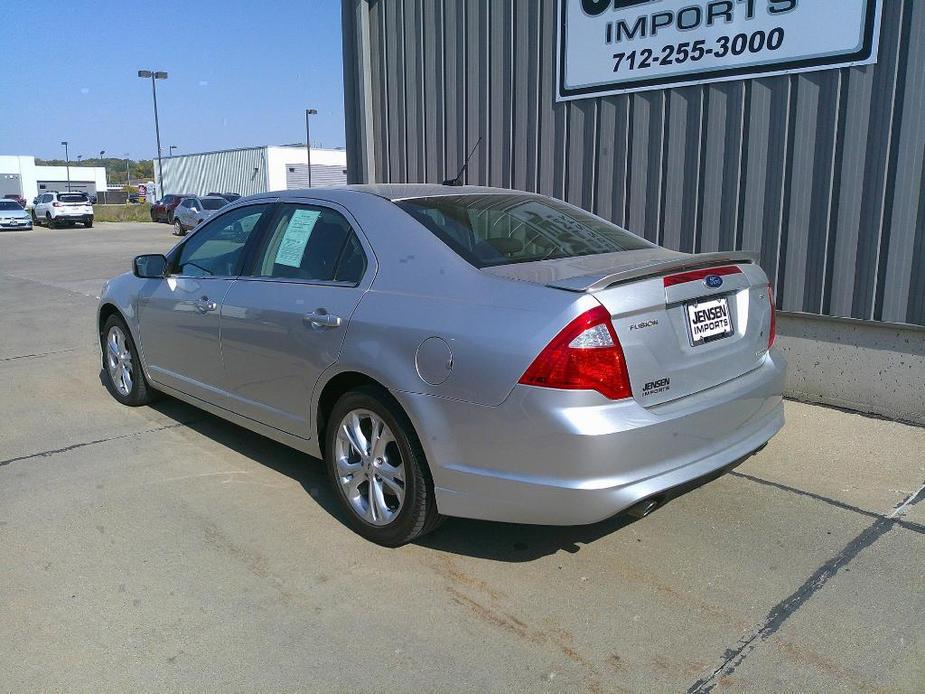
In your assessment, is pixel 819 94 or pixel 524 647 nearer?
pixel 524 647

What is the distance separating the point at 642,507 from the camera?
295 cm

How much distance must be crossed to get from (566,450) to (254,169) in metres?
49.4

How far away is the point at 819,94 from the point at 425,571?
4093mm

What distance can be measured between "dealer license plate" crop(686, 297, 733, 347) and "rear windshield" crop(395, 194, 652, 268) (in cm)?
66

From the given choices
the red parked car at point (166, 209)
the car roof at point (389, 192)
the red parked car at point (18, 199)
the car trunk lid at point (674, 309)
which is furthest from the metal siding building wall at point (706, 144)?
the red parked car at point (18, 199)

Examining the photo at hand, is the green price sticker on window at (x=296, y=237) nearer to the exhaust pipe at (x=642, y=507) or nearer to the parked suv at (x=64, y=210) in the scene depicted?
the exhaust pipe at (x=642, y=507)

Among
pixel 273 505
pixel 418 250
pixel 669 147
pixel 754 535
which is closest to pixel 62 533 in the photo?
pixel 273 505

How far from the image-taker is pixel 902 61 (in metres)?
4.85

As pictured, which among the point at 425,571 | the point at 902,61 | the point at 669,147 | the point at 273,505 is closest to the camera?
the point at 425,571

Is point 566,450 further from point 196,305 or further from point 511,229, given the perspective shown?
point 196,305

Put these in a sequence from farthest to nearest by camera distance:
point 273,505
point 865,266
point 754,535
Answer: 1. point 865,266
2. point 273,505
3. point 754,535

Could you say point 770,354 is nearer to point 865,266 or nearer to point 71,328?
point 865,266

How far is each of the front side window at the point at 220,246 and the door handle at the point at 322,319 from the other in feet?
2.94

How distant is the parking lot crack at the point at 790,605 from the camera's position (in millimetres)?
2613
